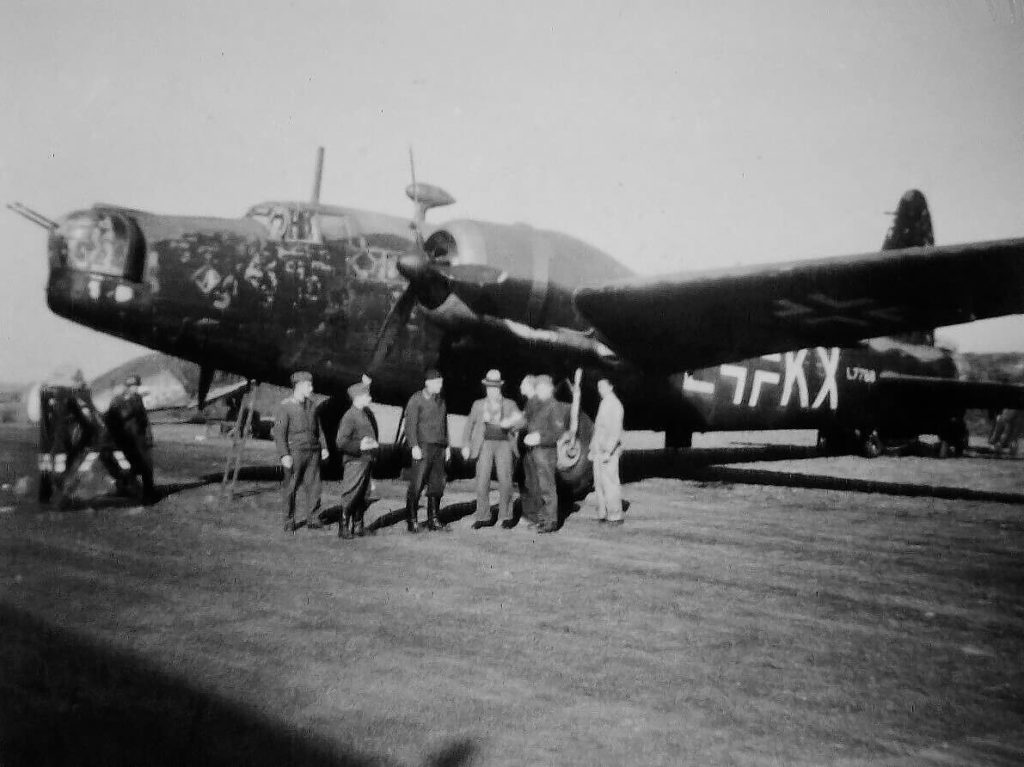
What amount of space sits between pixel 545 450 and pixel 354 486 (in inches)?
87.0

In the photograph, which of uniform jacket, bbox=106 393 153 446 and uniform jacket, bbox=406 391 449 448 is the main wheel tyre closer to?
uniform jacket, bbox=406 391 449 448

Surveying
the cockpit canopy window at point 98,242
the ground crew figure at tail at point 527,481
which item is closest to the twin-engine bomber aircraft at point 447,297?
the cockpit canopy window at point 98,242

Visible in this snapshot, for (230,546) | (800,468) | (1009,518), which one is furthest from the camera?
(800,468)

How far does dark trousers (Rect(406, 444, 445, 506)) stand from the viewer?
816cm

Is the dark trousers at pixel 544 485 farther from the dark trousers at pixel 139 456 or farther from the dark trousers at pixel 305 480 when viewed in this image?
the dark trousers at pixel 139 456

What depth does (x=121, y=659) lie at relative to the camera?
4.15 meters

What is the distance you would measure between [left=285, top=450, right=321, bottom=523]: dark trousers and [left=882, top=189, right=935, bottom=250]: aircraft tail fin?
15.2 meters

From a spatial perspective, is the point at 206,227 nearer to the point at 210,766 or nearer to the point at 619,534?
the point at 619,534

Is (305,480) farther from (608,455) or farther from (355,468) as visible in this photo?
(608,455)

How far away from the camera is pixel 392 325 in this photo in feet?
33.2

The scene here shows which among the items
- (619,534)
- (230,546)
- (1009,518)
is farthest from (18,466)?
(1009,518)

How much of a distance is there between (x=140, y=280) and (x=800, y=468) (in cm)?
1311

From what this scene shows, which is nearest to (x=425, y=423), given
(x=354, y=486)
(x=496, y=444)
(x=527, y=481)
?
(x=496, y=444)

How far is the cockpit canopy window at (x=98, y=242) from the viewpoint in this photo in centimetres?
852
